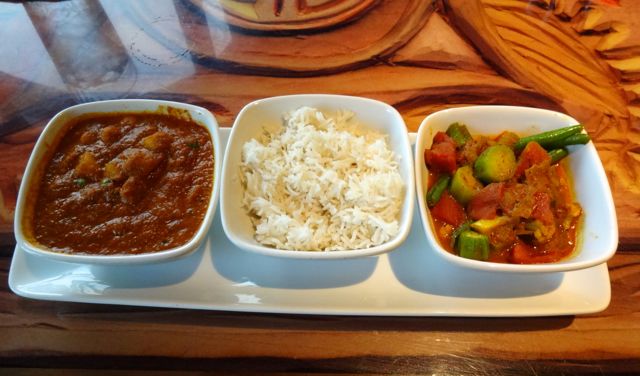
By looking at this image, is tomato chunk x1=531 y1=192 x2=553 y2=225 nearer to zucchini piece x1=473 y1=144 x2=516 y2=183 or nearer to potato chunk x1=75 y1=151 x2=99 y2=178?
zucchini piece x1=473 y1=144 x2=516 y2=183

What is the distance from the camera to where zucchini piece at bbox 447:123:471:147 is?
2059 mm

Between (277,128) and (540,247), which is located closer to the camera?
(540,247)

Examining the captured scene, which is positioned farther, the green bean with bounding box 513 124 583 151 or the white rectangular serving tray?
the green bean with bounding box 513 124 583 151

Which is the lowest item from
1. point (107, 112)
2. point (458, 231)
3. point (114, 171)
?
point (458, 231)

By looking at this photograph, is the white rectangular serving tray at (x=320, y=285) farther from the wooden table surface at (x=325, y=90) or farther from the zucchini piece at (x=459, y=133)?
the zucchini piece at (x=459, y=133)

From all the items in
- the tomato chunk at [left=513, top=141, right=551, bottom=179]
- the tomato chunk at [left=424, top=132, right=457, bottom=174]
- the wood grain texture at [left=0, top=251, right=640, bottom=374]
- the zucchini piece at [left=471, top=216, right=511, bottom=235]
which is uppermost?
the tomato chunk at [left=424, top=132, right=457, bottom=174]

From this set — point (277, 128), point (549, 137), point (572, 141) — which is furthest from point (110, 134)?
point (572, 141)

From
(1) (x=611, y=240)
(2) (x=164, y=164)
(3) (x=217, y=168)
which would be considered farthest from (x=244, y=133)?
(1) (x=611, y=240)

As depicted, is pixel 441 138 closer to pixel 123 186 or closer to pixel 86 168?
pixel 123 186

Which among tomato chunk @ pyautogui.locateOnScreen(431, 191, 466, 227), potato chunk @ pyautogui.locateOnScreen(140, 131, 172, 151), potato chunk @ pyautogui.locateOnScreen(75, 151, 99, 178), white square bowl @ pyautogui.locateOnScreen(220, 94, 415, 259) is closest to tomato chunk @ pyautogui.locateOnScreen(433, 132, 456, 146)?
white square bowl @ pyautogui.locateOnScreen(220, 94, 415, 259)

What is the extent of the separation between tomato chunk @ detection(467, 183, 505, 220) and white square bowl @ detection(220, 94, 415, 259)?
0.96 ft

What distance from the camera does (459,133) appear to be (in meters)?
2.07

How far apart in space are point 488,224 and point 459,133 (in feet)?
1.74

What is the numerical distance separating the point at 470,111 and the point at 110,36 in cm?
250
